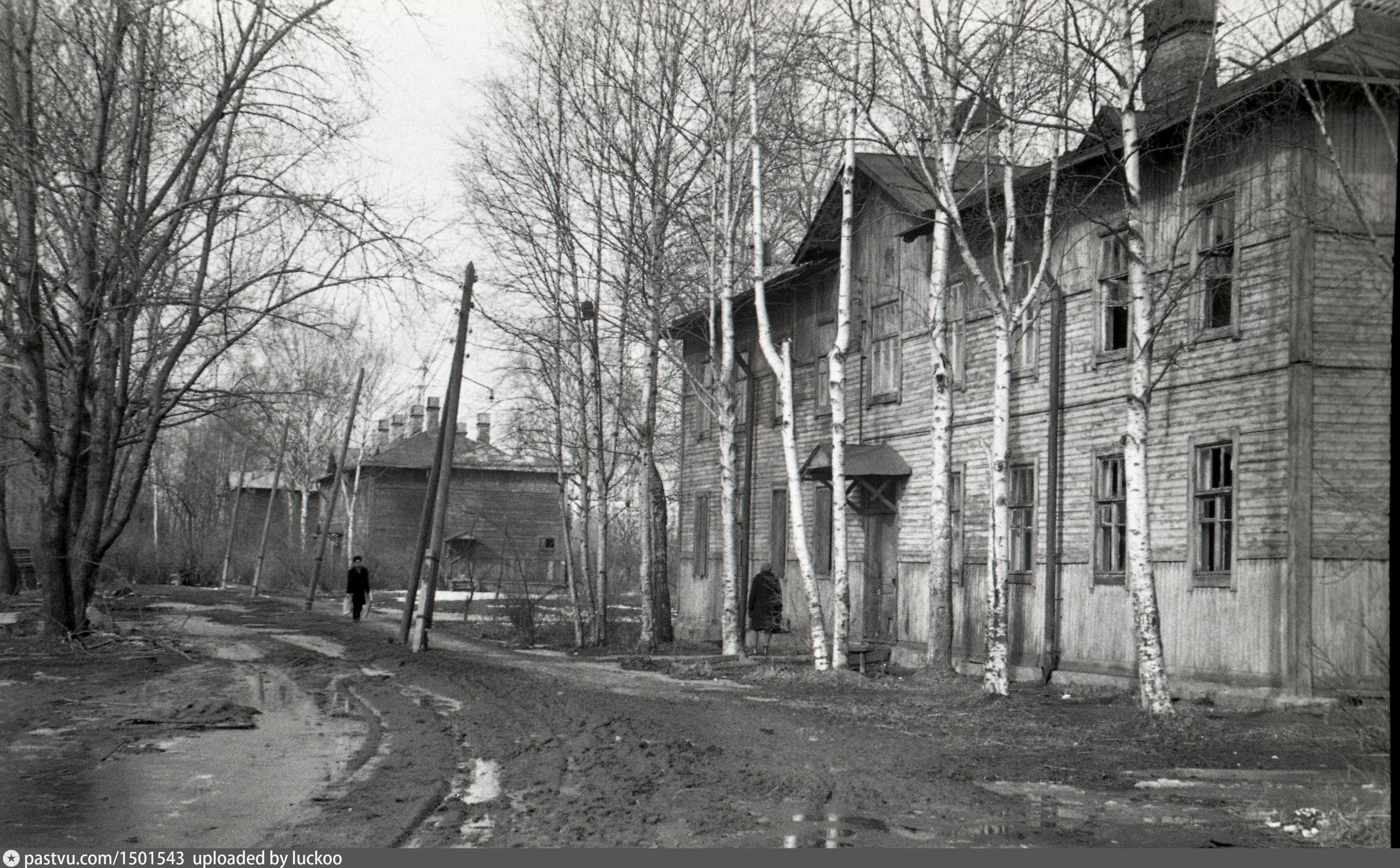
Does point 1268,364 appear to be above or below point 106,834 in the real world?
above

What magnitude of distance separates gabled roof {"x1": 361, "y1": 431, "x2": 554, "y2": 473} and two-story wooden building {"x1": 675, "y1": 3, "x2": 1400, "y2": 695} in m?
48.3

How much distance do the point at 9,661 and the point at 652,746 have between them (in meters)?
10.9

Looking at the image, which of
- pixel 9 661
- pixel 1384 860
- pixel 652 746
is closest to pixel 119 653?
pixel 9 661

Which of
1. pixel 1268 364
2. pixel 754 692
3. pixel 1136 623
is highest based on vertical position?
pixel 1268 364

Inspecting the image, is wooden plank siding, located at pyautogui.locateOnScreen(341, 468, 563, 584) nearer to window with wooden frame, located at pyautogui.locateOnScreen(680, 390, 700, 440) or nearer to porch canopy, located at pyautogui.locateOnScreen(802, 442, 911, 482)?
window with wooden frame, located at pyautogui.locateOnScreen(680, 390, 700, 440)

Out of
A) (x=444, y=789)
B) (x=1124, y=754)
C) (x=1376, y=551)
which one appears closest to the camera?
(x=444, y=789)

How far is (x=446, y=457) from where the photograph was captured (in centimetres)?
2561

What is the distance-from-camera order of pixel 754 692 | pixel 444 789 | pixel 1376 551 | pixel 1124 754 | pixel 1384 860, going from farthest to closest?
pixel 754 692
pixel 1124 754
pixel 1376 551
pixel 444 789
pixel 1384 860

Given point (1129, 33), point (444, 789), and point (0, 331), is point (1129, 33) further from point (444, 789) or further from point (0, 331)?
point (0, 331)

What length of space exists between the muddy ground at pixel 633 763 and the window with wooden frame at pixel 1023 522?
265cm

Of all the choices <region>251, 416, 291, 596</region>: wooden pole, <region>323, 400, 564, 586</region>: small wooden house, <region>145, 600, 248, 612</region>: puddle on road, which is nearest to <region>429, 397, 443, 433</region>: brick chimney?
<region>323, 400, 564, 586</region>: small wooden house

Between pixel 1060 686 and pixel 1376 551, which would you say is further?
pixel 1060 686

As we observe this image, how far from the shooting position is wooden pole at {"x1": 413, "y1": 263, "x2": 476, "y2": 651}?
24.6 meters

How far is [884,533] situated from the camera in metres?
25.9
